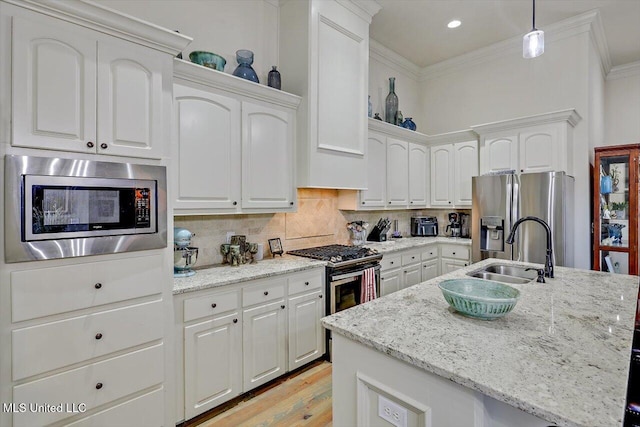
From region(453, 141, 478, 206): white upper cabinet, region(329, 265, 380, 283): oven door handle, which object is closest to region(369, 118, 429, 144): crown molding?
region(453, 141, 478, 206): white upper cabinet

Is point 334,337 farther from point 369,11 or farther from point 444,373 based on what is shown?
point 369,11

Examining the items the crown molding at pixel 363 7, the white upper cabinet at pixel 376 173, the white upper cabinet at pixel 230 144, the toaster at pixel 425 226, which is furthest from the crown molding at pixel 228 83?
the toaster at pixel 425 226

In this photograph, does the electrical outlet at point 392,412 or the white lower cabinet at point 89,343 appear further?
the white lower cabinet at point 89,343

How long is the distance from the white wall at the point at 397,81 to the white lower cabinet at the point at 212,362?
3316 millimetres

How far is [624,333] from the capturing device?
48.8 inches

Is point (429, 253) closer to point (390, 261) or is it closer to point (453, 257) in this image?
point (453, 257)

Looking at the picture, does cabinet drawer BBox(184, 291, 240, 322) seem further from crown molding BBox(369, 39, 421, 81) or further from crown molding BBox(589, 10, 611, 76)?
crown molding BBox(589, 10, 611, 76)

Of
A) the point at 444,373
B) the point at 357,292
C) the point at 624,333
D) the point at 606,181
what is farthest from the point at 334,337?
the point at 606,181

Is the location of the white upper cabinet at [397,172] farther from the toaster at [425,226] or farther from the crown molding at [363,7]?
the crown molding at [363,7]

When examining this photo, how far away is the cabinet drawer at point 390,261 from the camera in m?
3.48

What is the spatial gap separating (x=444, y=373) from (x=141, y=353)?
1610 millimetres

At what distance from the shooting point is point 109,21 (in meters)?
1.64

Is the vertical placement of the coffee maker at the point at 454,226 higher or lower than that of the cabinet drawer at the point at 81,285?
higher

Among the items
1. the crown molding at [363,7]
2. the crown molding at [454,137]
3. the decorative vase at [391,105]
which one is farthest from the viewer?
the crown molding at [454,137]
